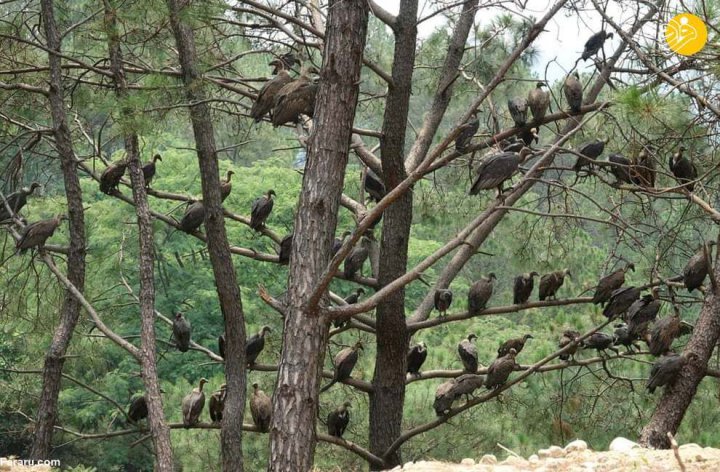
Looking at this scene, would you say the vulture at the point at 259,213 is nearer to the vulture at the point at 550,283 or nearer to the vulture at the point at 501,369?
the vulture at the point at 501,369

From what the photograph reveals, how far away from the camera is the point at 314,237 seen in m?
5.25

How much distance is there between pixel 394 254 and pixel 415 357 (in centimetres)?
133

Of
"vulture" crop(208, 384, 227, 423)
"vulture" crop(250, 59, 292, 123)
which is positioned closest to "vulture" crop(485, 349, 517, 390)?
"vulture" crop(208, 384, 227, 423)

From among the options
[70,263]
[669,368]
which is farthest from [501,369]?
[70,263]

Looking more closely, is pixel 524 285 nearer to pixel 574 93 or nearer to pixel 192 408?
pixel 574 93

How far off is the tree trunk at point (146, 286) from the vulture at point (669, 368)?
11.4 ft

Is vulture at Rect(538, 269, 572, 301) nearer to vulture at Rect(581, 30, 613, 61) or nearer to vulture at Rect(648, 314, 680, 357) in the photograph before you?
vulture at Rect(648, 314, 680, 357)

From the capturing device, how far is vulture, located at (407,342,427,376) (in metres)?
A: 9.02

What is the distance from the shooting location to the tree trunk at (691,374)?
20.4 feet

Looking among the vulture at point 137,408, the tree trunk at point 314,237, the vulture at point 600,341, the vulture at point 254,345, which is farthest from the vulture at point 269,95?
the vulture at point 137,408

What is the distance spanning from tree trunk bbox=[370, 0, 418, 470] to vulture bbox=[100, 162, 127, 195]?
2214 mm

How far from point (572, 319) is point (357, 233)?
8.19 meters

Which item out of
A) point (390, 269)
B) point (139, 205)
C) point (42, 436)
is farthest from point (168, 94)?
point (42, 436)

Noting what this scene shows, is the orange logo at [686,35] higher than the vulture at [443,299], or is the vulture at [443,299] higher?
the orange logo at [686,35]
